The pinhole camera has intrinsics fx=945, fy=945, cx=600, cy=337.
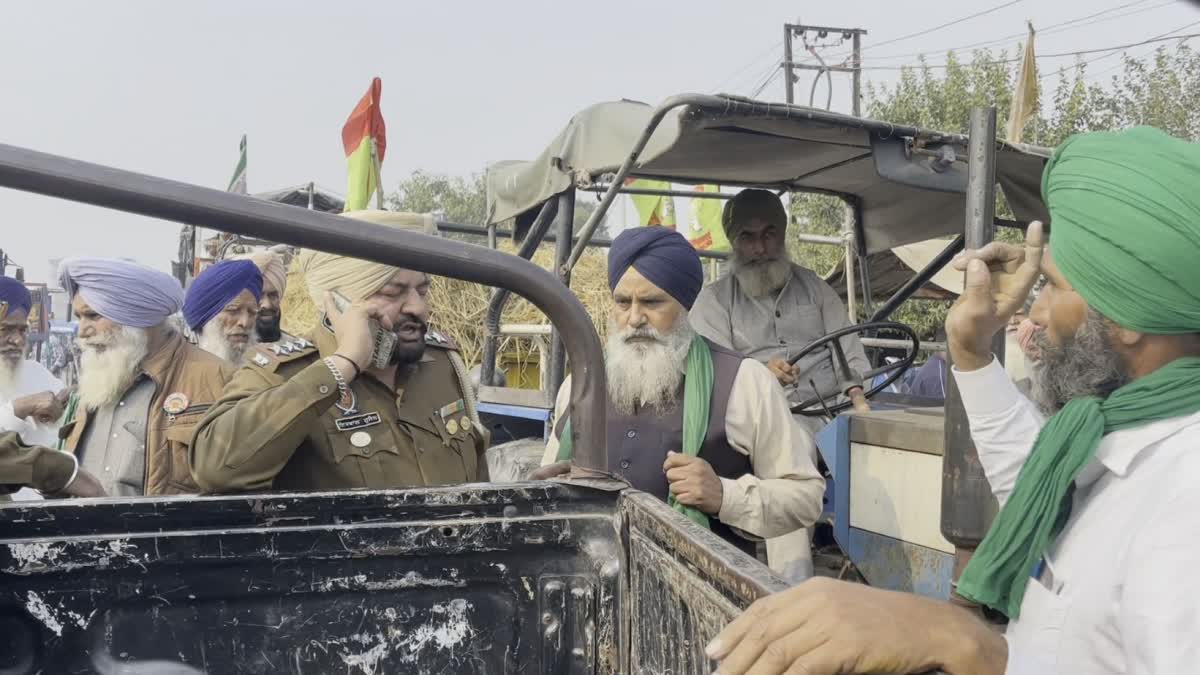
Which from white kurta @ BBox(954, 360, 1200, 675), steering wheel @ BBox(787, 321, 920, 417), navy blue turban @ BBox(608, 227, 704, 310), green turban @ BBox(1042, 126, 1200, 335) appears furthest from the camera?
steering wheel @ BBox(787, 321, 920, 417)

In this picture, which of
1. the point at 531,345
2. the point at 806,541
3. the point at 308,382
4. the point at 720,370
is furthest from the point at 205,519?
the point at 531,345

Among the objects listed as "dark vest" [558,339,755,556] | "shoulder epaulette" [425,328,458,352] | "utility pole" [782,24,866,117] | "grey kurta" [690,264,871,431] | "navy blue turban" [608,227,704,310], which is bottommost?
"dark vest" [558,339,755,556]

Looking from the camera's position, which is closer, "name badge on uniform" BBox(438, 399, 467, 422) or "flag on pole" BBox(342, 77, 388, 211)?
"name badge on uniform" BBox(438, 399, 467, 422)

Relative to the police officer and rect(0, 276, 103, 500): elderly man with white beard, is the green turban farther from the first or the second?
rect(0, 276, 103, 500): elderly man with white beard

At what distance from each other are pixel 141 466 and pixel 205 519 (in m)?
1.71

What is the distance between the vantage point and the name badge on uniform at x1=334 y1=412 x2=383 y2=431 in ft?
8.08

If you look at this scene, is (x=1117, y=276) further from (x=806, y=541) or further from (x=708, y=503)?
(x=806, y=541)

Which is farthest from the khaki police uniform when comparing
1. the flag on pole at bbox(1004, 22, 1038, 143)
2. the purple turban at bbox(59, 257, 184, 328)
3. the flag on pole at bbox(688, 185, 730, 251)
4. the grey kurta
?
the flag on pole at bbox(688, 185, 730, 251)

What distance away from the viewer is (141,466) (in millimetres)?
3273

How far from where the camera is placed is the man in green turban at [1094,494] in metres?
0.93

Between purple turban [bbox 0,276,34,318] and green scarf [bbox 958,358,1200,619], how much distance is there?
5.36 m

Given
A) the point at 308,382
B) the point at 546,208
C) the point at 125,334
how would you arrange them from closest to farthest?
the point at 308,382, the point at 125,334, the point at 546,208

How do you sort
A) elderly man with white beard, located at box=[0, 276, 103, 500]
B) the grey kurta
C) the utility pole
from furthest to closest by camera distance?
1. the utility pole
2. the grey kurta
3. elderly man with white beard, located at box=[0, 276, 103, 500]

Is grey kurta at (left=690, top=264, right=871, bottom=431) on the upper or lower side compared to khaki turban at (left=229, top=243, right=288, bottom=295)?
lower
